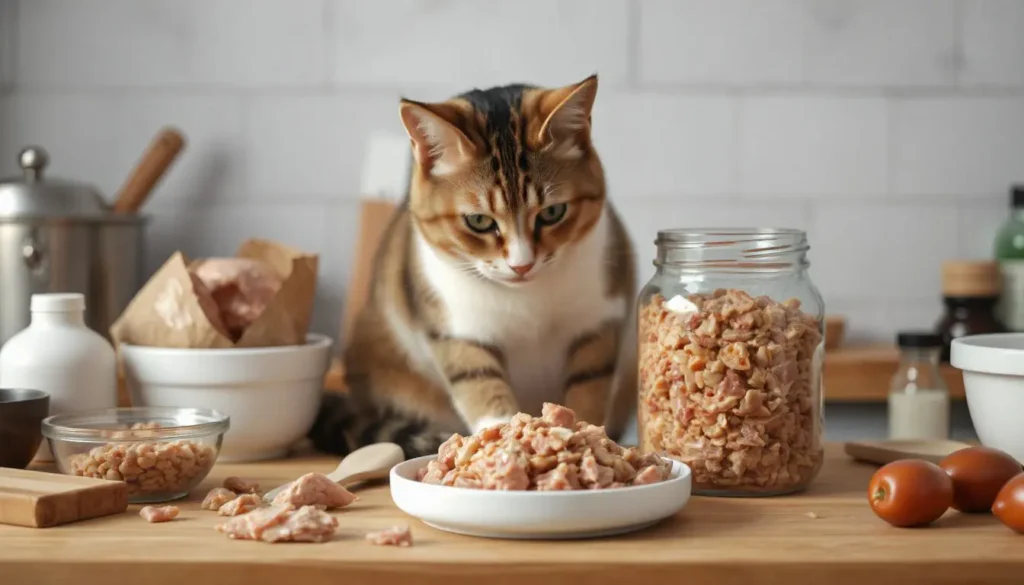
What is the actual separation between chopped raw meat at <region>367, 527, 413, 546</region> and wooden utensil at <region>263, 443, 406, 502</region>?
0.20m

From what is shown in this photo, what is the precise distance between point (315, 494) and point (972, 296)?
1603 mm

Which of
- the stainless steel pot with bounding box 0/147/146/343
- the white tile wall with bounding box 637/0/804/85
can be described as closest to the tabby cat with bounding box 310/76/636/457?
the stainless steel pot with bounding box 0/147/146/343

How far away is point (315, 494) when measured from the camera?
92cm

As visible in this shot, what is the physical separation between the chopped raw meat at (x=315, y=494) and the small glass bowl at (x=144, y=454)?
9 centimetres

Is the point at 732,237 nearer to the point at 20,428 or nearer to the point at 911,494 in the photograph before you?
the point at 911,494

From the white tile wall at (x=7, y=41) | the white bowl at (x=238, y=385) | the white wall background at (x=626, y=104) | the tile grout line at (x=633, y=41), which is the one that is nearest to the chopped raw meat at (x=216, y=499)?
the white bowl at (x=238, y=385)

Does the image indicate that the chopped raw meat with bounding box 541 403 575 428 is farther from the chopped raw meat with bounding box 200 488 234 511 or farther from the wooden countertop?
the chopped raw meat with bounding box 200 488 234 511

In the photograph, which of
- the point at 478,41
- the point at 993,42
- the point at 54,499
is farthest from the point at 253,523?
the point at 993,42

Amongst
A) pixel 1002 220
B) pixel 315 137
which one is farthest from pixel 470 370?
pixel 1002 220

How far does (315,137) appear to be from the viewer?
90.0 inches

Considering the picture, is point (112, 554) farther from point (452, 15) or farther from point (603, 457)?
point (452, 15)

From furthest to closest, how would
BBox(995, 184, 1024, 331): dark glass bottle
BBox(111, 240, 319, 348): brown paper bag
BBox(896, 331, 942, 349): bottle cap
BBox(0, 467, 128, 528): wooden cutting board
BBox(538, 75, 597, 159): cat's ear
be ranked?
BBox(995, 184, 1024, 331): dark glass bottle, BBox(896, 331, 942, 349): bottle cap, BBox(111, 240, 319, 348): brown paper bag, BBox(538, 75, 597, 159): cat's ear, BBox(0, 467, 128, 528): wooden cutting board

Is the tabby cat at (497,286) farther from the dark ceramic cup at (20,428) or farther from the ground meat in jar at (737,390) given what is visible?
the dark ceramic cup at (20,428)

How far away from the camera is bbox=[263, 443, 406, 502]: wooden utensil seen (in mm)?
1020
